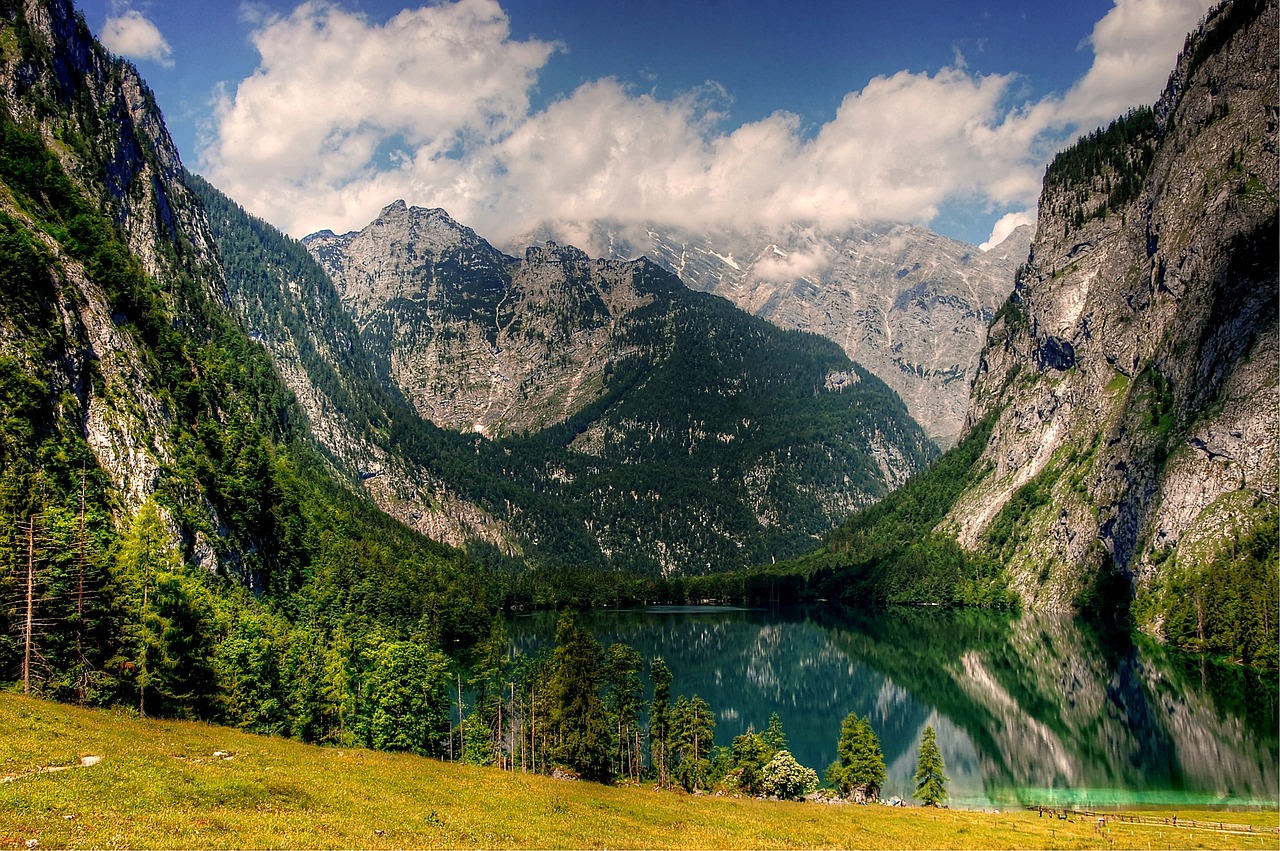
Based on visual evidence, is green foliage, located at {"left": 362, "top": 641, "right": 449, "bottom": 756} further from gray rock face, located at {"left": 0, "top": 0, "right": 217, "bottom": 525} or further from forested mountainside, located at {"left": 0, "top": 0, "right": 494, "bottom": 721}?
gray rock face, located at {"left": 0, "top": 0, "right": 217, "bottom": 525}

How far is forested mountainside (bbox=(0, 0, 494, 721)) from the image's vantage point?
53.1m

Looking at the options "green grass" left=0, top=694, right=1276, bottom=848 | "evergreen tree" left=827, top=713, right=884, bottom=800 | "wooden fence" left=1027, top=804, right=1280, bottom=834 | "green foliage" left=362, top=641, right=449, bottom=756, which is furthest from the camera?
"evergreen tree" left=827, top=713, right=884, bottom=800

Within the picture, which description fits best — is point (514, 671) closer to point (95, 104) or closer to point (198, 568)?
point (198, 568)

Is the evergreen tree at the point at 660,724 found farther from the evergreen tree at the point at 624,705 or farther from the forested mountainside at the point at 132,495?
the forested mountainside at the point at 132,495

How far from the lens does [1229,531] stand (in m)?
165

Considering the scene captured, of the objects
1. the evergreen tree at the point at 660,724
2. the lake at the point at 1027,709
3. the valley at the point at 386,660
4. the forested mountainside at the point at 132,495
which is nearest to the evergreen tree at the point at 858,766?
the valley at the point at 386,660

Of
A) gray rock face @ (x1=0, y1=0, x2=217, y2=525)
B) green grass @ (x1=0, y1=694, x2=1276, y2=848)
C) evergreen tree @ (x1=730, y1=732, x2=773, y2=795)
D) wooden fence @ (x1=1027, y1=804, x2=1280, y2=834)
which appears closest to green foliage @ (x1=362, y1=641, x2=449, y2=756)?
green grass @ (x1=0, y1=694, x2=1276, y2=848)

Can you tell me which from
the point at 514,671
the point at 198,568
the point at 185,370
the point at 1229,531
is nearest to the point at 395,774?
the point at 514,671

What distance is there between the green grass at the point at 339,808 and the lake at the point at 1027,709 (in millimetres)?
25997

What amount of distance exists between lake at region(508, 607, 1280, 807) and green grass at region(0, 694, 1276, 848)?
26.0 m

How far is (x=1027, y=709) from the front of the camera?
405ft

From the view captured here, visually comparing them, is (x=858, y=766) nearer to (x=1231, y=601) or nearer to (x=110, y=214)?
(x=1231, y=601)

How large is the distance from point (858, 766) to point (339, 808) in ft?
189

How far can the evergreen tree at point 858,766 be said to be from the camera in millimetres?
78938
